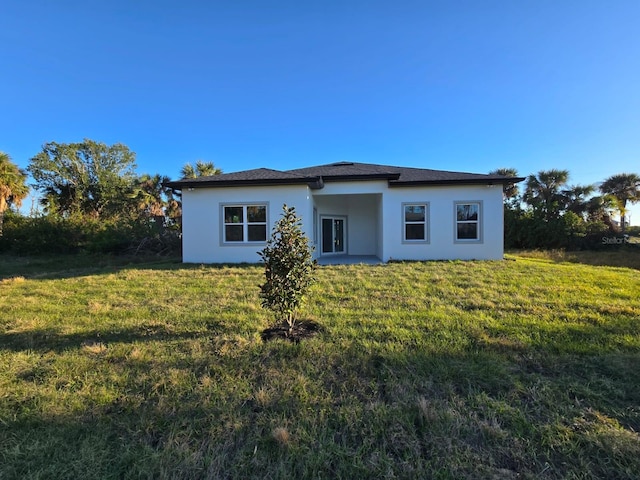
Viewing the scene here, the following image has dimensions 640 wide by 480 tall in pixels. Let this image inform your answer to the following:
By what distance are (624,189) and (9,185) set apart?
42700 millimetres

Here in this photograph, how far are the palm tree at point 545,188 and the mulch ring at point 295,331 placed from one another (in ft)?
75.9

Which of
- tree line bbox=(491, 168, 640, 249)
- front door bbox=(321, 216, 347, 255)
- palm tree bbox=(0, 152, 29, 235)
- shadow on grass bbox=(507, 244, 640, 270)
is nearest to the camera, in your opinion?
front door bbox=(321, 216, 347, 255)

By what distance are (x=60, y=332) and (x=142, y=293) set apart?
2582 millimetres

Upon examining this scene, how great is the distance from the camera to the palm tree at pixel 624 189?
23344 mm

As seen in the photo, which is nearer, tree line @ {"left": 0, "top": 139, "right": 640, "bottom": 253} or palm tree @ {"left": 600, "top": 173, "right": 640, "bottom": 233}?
tree line @ {"left": 0, "top": 139, "right": 640, "bottom": 253}

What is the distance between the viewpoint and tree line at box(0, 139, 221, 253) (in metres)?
17.2

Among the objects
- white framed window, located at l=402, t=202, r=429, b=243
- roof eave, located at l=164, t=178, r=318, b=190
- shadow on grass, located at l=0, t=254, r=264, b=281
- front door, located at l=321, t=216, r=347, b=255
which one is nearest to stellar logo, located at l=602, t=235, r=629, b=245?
white framed window, located at l=402, t=202, r=429, b=243

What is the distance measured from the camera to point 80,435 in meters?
2.39

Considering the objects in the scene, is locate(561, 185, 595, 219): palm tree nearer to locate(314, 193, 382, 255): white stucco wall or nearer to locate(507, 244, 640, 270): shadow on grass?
locate(507, 244, 640, 270): shadow on grass

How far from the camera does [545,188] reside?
2330 cm

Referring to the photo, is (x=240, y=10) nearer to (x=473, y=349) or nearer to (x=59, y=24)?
(x=59, y=24)

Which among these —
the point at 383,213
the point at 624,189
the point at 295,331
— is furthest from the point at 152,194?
the point at 624,189

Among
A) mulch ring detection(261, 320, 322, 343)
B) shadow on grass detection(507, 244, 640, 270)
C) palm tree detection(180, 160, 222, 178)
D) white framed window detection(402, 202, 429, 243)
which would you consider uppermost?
palm tree detection(180, 160, 222, 178)

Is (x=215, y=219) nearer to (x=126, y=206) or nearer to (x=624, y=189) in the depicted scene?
(x=126, y=206)
